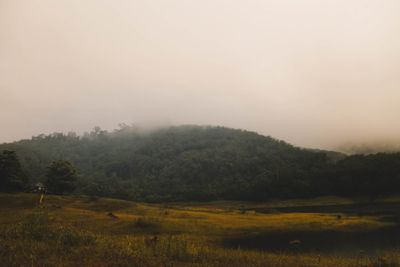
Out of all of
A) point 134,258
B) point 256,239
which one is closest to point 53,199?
point 256,239

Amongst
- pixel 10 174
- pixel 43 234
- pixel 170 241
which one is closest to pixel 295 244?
pixel 170 241

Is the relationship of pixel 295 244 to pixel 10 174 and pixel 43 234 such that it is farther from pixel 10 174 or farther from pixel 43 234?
pixel 10 174

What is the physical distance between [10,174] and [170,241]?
78.4 meters

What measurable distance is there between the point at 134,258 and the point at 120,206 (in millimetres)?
58862

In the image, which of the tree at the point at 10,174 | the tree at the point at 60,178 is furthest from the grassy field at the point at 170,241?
the tree at the point at 60,178

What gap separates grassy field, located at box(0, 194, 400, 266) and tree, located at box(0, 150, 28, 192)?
64.2ft

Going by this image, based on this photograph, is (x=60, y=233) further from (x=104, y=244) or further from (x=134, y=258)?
(x=134, y=258)

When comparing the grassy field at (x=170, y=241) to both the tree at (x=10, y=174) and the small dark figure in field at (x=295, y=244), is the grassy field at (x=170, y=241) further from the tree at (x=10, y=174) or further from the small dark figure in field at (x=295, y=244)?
the tree at (x=10, y=174)

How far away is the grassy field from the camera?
49.9 feet

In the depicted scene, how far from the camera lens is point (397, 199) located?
445 feet

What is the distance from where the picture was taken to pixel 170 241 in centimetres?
2309

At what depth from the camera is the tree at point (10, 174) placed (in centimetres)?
7525

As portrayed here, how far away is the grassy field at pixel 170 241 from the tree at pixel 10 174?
19.6m

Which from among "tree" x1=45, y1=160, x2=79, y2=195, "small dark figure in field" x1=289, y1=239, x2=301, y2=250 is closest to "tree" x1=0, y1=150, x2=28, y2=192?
"tree" x1=45, y1=160, x2=79, y2=195
